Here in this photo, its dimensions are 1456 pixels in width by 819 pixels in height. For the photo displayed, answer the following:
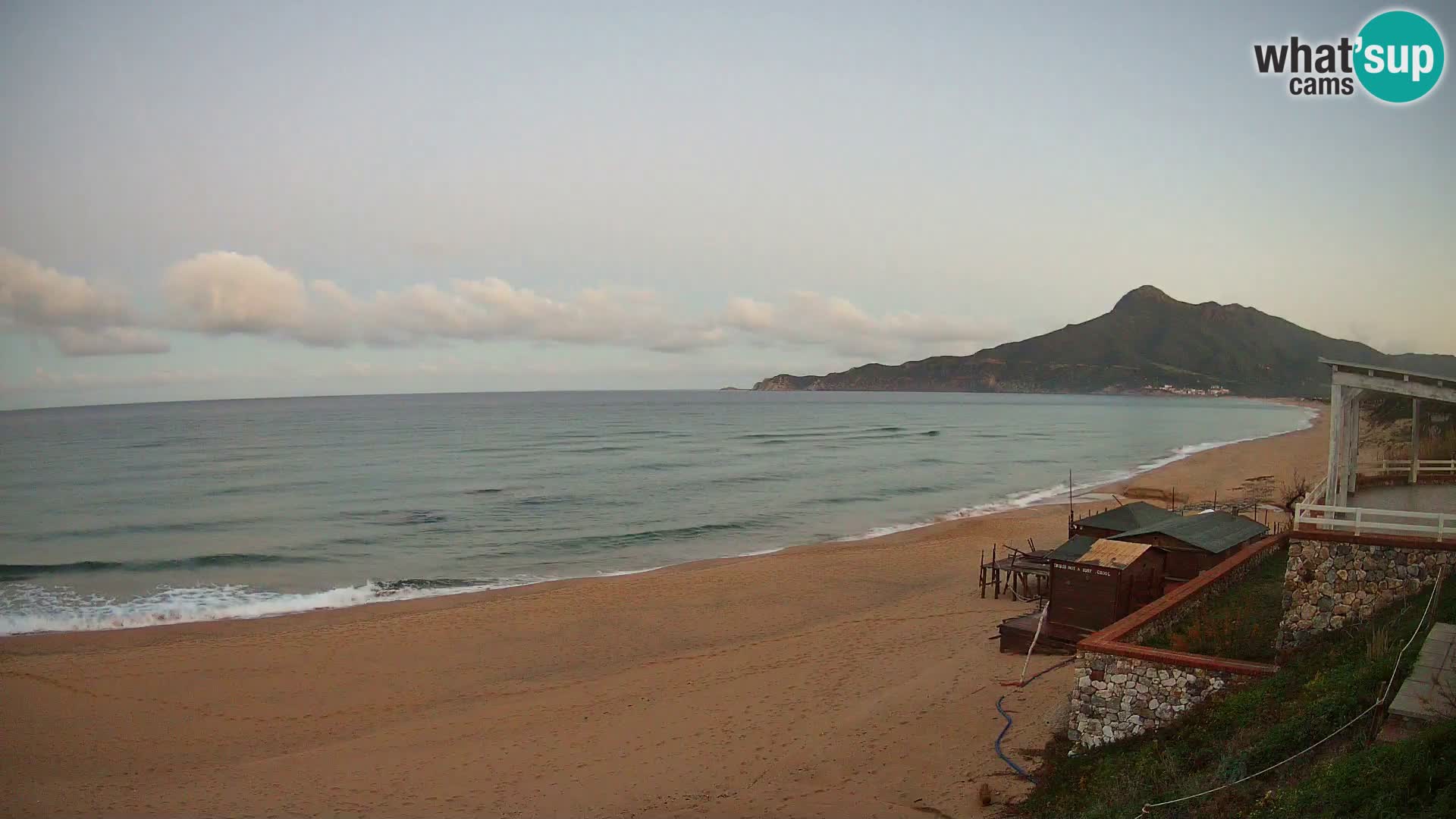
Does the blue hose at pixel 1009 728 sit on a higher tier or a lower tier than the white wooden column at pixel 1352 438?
lower

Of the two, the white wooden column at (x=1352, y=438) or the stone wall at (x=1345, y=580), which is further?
the white wooden column at (x=1352, y=438)

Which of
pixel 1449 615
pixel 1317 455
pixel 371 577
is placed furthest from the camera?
pixel 1317 455

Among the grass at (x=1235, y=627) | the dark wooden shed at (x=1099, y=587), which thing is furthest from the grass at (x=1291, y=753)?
the dark wooden shed at (x=1099, y=587)

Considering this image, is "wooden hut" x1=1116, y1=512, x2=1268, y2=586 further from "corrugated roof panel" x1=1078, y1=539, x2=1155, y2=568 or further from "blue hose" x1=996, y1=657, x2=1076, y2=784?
"blue hose" x1=996, y1=657, x2=1076, y2=784

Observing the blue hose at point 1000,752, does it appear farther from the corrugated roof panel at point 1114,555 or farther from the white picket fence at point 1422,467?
the white picket fence at point 1422,467

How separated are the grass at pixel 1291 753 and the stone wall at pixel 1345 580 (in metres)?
0.25

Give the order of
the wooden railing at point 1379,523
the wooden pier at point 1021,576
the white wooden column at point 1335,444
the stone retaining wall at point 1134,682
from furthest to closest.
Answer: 1. the wooden pier at point 1021,576
2. the white wooden column at point 1335,444
3. the wooden railing at point 1379,523
4. the stone retaining wall at point 1134,682

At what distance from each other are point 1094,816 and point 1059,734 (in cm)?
359

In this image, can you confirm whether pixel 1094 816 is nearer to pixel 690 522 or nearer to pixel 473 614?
pixel 473 614

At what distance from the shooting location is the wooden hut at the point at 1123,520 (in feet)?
63.4

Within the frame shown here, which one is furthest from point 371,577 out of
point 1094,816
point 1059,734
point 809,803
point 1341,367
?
point 1341,367

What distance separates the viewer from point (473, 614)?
21.9 m

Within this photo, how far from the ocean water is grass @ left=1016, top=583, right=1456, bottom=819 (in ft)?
65.8

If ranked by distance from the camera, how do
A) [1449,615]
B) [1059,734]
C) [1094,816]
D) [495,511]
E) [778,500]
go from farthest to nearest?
[778,500], [495,511], [1059,734], [1449,615], [1094,816]
